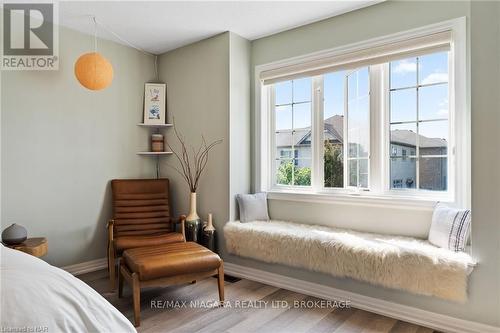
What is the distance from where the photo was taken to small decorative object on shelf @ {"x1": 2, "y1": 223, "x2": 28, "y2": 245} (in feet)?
8.35

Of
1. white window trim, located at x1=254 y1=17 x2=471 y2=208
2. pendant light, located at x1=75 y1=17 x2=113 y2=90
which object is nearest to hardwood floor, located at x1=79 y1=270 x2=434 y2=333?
white window trim, located at x1=254 y1=17 x2=471 y2=208

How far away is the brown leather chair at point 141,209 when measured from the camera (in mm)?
3475

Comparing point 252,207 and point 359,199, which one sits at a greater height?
point 359,199

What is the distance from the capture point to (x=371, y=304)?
2.56 metres

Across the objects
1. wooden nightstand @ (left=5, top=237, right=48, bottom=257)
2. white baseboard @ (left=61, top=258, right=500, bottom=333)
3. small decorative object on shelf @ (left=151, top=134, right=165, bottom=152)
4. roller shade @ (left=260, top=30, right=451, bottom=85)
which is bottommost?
white baseboard @ (left=61, top=258, right=500, bottom=333)

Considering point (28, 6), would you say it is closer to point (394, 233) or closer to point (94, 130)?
point (94, 130)

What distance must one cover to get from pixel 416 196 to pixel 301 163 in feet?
3.88

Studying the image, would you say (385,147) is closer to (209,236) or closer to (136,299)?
(209,236)

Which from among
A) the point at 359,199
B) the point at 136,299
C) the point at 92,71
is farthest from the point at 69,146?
the point at 359,199

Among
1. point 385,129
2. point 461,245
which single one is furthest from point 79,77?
point 461,245

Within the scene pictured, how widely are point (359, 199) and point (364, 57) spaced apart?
1.28 m

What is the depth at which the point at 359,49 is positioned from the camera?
9.80 feet

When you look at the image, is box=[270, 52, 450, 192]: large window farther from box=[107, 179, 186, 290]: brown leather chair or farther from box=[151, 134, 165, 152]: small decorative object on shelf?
box=[151, 134, 165, 152]: small decorative object on shelf

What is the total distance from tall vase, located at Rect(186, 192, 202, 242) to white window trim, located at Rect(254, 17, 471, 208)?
715mm
